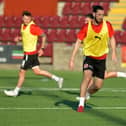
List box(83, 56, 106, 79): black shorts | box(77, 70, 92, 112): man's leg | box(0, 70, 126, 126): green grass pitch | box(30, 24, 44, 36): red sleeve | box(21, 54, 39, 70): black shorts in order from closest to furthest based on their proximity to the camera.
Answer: box(0, 70, 126, 126): green grass pitch → box(77, 70, 92, 112): man's leg → box(83, 56, 106, 79): black shorts → box(30, 24, 44, 36): red sleeve → box(21, 54, 39, 70): black shorts

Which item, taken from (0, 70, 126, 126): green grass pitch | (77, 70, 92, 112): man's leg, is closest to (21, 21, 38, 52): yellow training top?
(0, 70, 126, 126): green grass pitch

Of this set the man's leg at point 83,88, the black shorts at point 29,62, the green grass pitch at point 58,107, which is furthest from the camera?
the black shorts at point 29,62

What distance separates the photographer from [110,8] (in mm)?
33062

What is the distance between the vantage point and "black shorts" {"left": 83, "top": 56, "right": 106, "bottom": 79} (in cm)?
1083

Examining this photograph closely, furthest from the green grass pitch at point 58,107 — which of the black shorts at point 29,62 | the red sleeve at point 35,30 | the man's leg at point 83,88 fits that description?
the red sleeve at point 35,30

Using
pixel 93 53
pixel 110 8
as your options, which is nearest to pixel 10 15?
pixel 110 8

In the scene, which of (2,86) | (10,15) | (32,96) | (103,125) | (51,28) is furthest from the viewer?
(10,15)

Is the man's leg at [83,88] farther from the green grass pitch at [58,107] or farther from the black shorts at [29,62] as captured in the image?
the black shorts at [29,62]

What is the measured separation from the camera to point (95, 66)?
433 inches

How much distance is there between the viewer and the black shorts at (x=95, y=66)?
10.8 m

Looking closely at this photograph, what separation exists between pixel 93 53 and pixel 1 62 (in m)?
14.0

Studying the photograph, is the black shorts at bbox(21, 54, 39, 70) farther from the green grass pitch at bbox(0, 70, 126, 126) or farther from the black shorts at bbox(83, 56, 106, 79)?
the black shorts at bbox(83, 56, 106, 79)

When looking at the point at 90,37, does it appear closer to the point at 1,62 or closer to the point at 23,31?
the point at 23,31

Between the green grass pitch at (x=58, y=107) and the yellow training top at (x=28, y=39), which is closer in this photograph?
the green grass pitch at (x=58, y=107)
